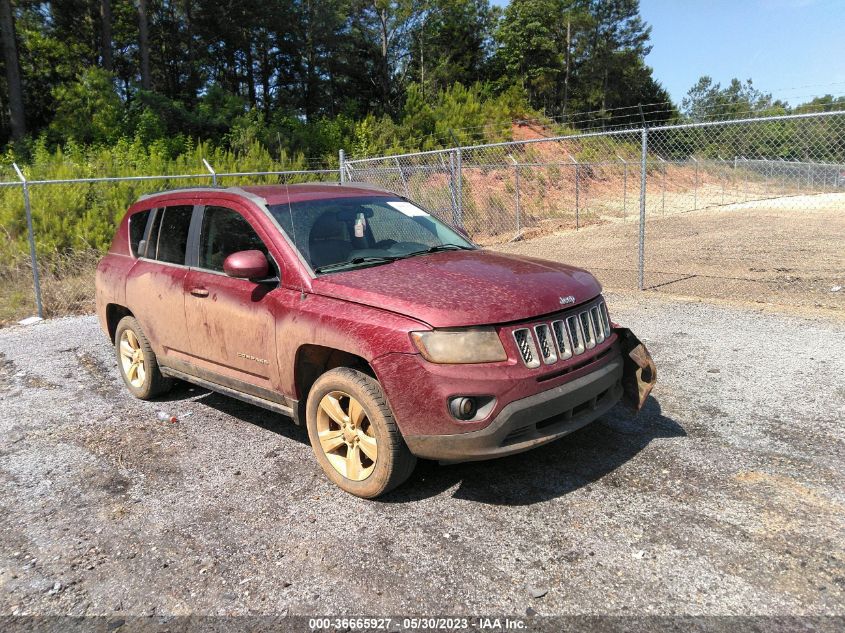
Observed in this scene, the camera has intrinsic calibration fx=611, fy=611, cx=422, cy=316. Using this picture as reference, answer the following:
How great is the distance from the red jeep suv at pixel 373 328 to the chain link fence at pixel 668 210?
14.2 ft

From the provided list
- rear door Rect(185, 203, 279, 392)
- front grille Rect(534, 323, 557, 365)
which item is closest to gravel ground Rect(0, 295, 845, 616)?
rear door Rect(185, 203, 279, 392)

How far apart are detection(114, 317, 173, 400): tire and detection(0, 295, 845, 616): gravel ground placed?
21 centimetres

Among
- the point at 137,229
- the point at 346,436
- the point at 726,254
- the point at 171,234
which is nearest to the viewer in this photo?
the point at 346,436

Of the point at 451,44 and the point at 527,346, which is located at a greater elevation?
the point at 451,44

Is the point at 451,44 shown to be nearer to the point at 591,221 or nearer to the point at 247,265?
the point at 591,221

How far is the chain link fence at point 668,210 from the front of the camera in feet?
32.0

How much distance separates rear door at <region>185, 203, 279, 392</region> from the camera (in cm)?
386

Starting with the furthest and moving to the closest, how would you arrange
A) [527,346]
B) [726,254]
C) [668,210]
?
1. [668,210]
2. [726,254]
3. [527,346]

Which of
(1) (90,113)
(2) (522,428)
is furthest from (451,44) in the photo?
(2) (522,428)

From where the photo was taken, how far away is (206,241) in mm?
4422

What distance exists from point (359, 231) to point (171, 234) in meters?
1.62

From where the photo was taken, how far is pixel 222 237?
4297 mm

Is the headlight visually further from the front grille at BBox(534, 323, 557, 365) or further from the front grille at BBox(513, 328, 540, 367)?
the front grille at BBox(534, 323, 557, 365)

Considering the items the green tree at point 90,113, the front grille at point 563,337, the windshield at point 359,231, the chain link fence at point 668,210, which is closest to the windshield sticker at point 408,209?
the windshield at point 359,231
